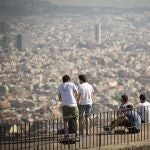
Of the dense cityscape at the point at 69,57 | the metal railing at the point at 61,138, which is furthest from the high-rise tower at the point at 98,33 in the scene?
the metal railing at the point at 61,138

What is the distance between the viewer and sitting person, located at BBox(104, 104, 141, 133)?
10.9 m

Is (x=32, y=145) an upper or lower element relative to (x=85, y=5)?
lower

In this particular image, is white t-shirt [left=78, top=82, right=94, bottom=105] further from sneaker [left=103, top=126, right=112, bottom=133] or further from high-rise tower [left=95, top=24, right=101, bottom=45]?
high-rise tower [left=95, top=24, right=101, bottom=45]

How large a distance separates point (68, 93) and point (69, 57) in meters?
69.9

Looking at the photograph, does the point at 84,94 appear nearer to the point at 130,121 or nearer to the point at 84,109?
the point at 84,109

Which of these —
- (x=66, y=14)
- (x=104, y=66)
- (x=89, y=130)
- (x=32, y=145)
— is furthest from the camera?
(x=66, y=14)

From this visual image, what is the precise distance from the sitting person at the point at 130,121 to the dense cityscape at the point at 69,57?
24.5m

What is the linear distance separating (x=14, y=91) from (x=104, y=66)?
21.3m

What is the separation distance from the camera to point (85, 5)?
108250mm

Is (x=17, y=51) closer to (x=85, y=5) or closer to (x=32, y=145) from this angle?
(x=85, y=5)

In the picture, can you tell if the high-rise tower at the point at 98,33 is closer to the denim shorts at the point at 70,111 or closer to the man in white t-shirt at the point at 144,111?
the man in white t-shirt at the point at 144,111

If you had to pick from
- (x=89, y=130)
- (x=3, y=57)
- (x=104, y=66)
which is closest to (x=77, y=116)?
(x=89, y=130)

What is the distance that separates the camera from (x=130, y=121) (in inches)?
429

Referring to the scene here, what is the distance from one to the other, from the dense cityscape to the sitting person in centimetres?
2453
